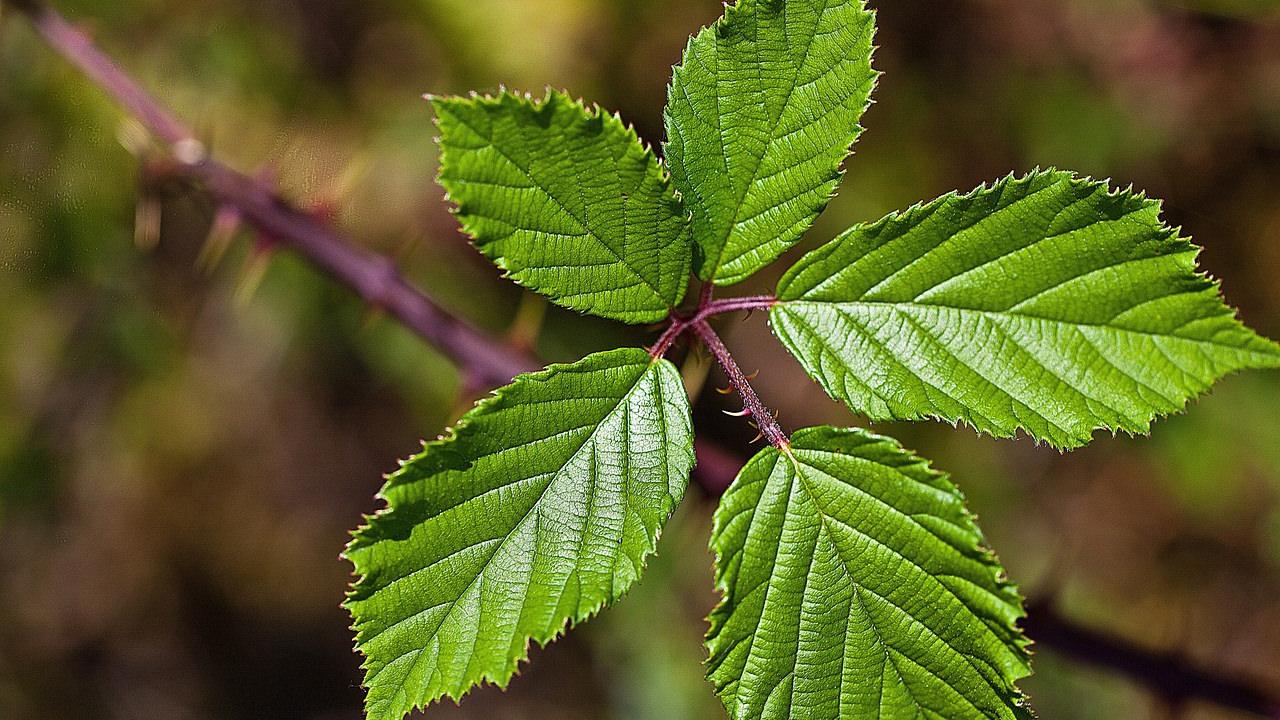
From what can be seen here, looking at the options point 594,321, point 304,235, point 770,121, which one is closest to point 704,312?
point 770,121

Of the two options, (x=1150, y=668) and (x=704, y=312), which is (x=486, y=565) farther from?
(x=1150, y=668)

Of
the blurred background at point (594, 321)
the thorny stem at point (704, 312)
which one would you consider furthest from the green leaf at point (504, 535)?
the blurred background at point (594, 321)

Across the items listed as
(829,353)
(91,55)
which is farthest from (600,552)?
(91,55)

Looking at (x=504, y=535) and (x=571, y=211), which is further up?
(x=571, y=211)

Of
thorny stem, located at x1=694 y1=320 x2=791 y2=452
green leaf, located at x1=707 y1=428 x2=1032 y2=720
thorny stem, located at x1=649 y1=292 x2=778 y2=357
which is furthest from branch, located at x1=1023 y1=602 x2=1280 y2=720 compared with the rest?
thorny stem, located at x1=649 y1=292 x2=778 y2=357

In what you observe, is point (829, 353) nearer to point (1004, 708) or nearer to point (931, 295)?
point (931, 295)

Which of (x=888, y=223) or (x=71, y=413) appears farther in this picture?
(x=71, y=413)

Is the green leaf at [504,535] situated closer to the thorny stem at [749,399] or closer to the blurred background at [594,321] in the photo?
the thorny stem at [749,399]
